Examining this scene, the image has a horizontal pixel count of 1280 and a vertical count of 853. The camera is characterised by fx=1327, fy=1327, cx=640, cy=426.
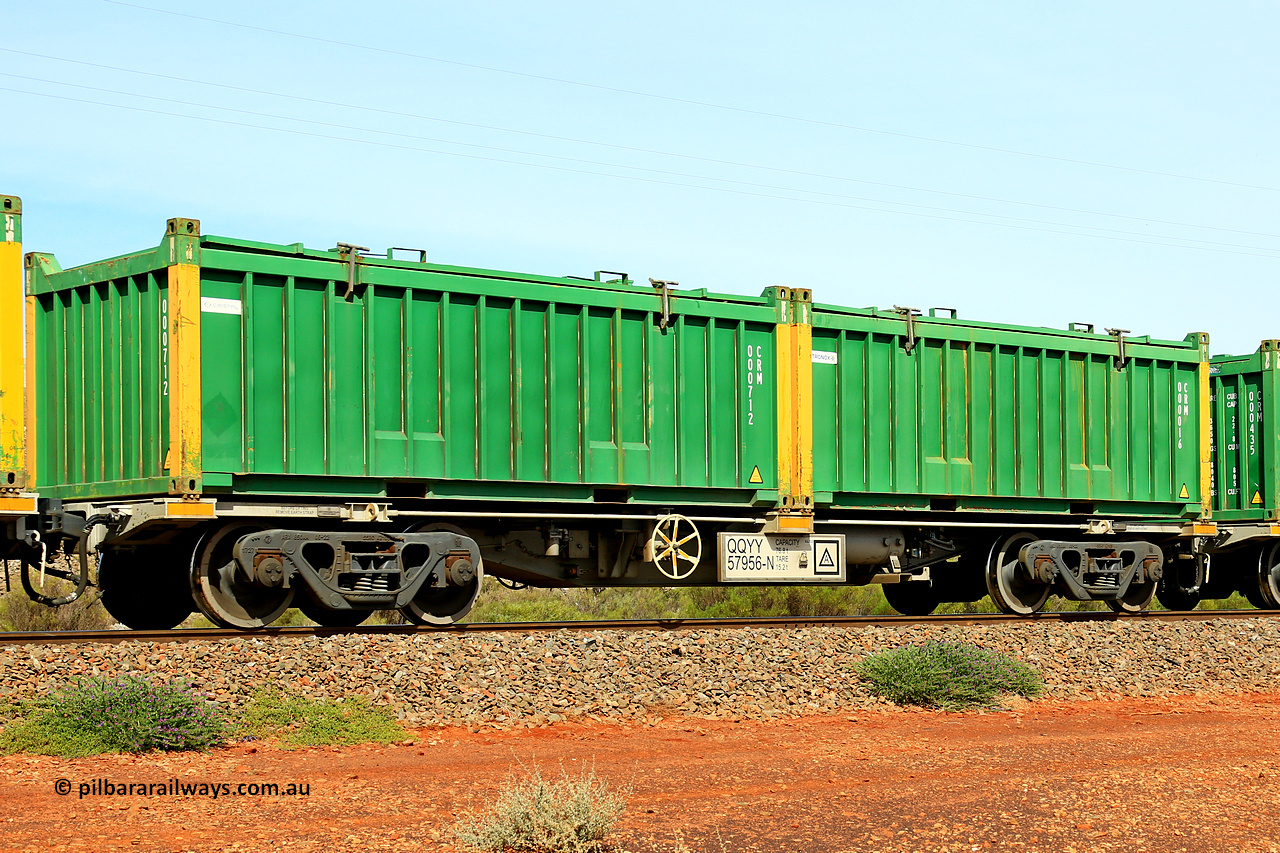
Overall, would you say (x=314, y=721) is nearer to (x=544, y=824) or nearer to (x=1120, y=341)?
(x=544, y=824)

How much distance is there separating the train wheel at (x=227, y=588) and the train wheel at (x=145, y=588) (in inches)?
49.3

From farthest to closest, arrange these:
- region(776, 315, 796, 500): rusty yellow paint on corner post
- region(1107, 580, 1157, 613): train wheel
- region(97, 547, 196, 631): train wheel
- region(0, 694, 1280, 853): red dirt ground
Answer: region(1107, 580, 1157, 613): train wheel
region(776, 315, 796, 500): rusty yellow paint on corner post
region(97, 547, 196, 631): train wheel
region(0, 694, 1280, 853): red dirt ground

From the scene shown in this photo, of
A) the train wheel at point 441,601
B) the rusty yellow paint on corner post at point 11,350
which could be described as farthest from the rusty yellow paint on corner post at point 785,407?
the rusty yellow paint on corner post at point 11,350

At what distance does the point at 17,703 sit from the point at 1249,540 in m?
15.8

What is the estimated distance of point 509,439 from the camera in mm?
13117

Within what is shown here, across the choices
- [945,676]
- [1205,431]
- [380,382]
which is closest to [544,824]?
[945,676]

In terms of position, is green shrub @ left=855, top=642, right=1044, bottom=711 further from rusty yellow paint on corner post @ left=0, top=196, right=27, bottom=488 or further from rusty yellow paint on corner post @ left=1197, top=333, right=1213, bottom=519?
rusty yellow paint on corner post @ left=0, top=196, right=27, bottom=488

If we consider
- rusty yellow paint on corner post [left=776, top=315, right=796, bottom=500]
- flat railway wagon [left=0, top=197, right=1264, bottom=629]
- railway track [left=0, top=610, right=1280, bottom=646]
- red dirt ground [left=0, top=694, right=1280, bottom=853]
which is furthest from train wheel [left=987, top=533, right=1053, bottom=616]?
red dirt ground [left=0, top=694, right=1280, bottom=853]

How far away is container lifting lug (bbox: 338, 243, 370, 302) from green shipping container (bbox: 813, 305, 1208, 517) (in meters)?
5.44

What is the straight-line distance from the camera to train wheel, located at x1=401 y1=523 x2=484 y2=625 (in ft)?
41.6

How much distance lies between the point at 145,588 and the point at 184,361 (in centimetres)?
295

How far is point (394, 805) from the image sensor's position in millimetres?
7242

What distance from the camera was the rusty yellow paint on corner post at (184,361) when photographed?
1147 cm

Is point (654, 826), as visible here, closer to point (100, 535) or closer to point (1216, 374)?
point (100, 535)
